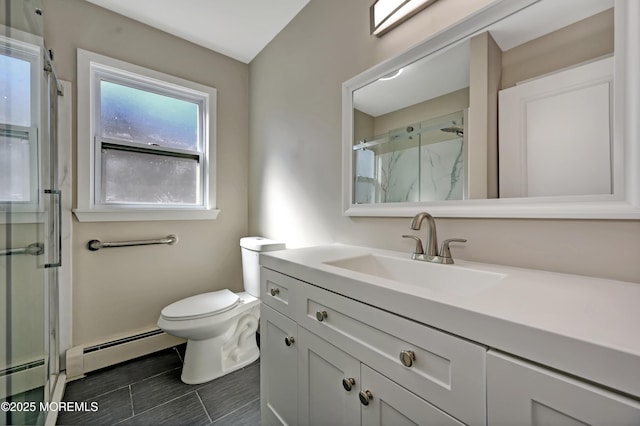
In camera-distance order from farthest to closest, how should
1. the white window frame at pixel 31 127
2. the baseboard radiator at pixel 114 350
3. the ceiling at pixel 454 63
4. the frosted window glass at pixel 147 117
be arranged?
the frosted window glass at pixel 147 117, the baseboard radiator at pixel 114 350, the white window frame at pixel 31 127, the ceiling at pixel 454 63

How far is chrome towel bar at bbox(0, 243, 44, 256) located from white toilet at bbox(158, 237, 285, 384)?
66 cm

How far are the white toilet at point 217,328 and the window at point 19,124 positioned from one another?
2.88 ft

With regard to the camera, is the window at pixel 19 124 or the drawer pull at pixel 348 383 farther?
the window at pixel 19 124

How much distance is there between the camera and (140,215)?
1.83 metres

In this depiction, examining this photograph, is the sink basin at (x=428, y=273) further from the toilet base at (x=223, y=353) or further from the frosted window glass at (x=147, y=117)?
the frosted window glass at (x=147, y=117)

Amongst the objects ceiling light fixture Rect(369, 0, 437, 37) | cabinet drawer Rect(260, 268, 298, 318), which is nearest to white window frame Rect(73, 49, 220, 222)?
cabinet drawer Rect(260, 268, 298, 318)

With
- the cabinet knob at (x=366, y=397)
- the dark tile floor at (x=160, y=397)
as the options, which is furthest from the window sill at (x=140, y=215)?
the cabinet knob at (x=366, y=397)

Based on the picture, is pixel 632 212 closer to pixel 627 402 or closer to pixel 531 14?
pixel 627 402

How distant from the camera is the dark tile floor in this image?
1266mm

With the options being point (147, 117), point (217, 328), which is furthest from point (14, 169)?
point (217, 328)

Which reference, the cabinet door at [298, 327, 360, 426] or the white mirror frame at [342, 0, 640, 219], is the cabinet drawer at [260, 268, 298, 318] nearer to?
the cabinet door at [298, 327, 360, 426]

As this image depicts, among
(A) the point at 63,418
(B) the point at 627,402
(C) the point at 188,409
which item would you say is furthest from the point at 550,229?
(A) the point at 63,418

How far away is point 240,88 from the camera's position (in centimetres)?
232

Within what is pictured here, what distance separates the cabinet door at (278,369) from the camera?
37.8 inches
